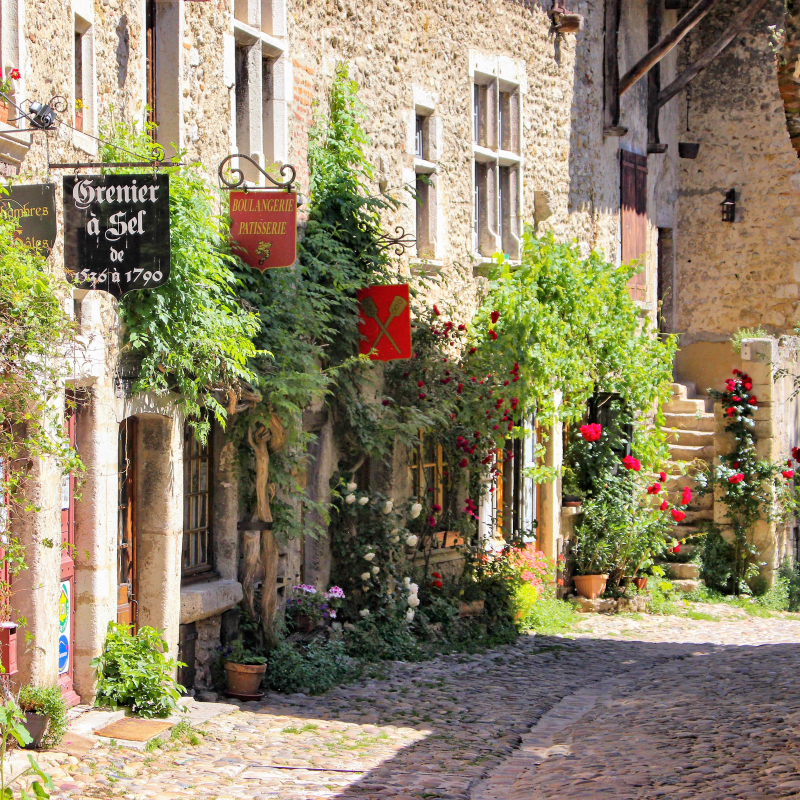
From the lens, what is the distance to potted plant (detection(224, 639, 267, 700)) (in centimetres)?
754

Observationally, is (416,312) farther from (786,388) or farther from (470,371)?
(786,388)

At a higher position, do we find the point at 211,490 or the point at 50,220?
the point at 50,220

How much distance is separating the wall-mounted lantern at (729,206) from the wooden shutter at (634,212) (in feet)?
5.83

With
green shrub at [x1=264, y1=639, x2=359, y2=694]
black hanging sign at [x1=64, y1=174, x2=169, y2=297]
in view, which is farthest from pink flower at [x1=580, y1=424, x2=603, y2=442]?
black hanging sign at [x1=64, y1=174, x2=169, y2=297]

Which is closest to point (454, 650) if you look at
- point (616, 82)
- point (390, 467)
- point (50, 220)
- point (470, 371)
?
point (390, 467)

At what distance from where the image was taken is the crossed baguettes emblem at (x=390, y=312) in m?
9.28

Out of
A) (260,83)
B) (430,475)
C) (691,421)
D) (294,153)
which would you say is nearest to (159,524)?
(294,153)

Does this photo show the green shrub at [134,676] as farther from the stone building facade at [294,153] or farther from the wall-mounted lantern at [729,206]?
the wall-mounted lantern at [729,206]

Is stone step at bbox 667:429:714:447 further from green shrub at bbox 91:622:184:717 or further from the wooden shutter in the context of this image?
green shrub at bbox 91:622:184:717

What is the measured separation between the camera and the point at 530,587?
11.3 metres

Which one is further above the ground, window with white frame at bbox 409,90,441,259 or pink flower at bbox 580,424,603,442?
window with white frame at bbox 409,90,441,259

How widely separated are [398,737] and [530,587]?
183 inches

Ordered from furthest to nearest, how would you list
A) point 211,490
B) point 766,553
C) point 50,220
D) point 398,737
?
point 766,553 → point 211,490 → point 398,737 → point 50,220

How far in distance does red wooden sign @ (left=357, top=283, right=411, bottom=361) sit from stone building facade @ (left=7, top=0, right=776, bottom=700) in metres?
0.76
